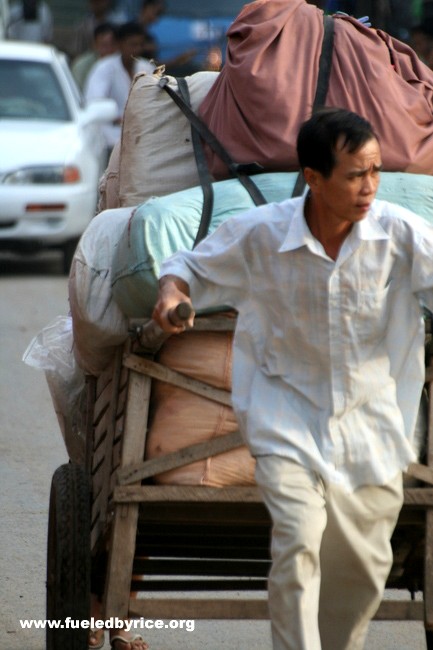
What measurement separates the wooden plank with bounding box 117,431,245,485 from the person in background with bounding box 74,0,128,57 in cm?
1377

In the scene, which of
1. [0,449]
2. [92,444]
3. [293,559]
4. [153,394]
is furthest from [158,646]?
[0,449]

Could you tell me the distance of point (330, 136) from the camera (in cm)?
325

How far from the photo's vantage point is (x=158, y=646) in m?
4.66

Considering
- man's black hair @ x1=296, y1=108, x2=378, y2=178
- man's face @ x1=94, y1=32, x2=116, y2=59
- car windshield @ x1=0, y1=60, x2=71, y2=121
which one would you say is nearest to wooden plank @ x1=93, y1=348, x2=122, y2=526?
man's black hair @ x1=296, y1=108, x2=378, y2=178

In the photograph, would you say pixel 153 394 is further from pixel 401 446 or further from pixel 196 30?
pixel 196 30

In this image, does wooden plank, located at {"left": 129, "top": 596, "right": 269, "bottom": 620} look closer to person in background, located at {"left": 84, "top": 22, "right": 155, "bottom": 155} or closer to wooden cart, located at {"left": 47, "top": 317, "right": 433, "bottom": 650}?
wooden cart, located at {"left": 47, "top": 317, "right": 433, "bottom": 650}

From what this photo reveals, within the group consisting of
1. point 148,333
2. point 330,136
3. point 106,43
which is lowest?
point 106,43

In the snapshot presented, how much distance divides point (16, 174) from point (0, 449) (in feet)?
17.3

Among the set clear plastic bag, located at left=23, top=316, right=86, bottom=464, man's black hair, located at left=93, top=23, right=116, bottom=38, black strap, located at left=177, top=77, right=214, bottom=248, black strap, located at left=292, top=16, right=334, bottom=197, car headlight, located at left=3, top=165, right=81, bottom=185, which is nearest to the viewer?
black strap, located at left=177, top=77, right=214, bottom=248

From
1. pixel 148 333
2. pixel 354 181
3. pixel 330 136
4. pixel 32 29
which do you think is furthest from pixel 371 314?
pixel 32 29

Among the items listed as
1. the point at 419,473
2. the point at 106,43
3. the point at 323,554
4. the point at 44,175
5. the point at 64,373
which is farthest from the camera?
the point at 106,43

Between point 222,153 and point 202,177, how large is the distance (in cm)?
9

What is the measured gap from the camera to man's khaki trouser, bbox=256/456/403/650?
3.24 metres

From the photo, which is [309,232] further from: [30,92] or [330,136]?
[30,92]
